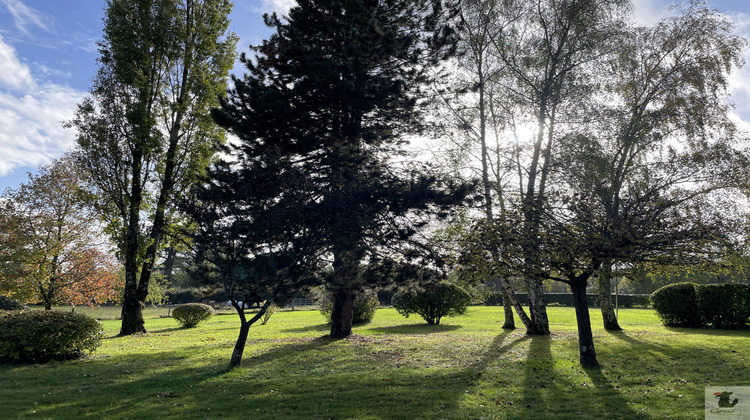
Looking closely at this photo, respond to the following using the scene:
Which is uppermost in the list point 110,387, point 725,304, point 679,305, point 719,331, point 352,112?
point 352,112

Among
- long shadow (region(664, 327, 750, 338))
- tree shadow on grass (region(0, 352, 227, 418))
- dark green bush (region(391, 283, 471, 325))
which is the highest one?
dark green bush (region(391, 283, 471, 325))

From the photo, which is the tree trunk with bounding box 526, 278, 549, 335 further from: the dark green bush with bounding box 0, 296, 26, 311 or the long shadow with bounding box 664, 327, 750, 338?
the dark green bush with bounding box 0, 296, 26, 311

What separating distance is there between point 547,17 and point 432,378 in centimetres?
1554

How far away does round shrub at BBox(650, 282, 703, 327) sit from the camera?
1998 cm

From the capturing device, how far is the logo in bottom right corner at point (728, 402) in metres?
5.79

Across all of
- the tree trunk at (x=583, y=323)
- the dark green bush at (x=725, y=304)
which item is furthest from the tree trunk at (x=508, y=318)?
the tree trunk at (x=583, y=323)

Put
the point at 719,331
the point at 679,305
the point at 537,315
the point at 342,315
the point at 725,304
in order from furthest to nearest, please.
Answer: the point at 679,305 < the point at 725,304 < the point at 719,331 < the point at 537,315 < the point at 342,315

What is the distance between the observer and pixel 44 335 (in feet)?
37.8

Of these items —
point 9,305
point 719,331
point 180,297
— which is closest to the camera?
point 9,305

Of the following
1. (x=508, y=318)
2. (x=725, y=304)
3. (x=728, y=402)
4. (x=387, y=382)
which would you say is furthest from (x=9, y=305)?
(x=725, y=304)

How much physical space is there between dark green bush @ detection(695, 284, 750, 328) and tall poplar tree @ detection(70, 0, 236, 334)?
79.5ft

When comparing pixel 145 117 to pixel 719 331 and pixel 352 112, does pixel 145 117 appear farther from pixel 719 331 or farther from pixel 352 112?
pixel 719 331

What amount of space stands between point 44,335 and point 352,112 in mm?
11416

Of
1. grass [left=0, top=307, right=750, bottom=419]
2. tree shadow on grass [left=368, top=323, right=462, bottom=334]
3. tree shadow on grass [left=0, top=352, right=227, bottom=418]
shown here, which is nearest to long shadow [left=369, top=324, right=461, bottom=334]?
tree shadow on grass [left=368, top=323, right=462, bottom=334]
